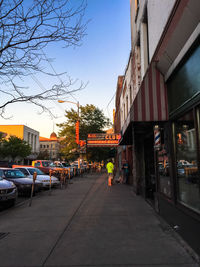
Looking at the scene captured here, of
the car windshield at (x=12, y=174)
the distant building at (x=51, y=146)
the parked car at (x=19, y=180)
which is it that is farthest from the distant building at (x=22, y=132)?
the parked car at (x=19, y=180)

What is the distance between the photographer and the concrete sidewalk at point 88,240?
11.5 ft

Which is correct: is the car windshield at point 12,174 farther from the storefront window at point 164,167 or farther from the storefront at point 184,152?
the storefront at point 184,152

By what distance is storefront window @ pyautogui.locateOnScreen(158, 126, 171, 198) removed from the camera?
18.3ft

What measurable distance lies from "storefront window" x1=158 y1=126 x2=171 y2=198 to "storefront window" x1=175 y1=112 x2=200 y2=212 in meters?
0.54

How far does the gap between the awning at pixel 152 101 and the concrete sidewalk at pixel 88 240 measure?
110 inches

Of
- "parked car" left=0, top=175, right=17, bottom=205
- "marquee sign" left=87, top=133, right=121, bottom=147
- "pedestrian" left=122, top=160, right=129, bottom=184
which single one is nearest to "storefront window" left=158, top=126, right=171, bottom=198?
"parked car" left=0, top=175, right=17, bottom=205

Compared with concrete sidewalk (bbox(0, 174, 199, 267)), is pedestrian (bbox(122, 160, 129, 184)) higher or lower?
higher

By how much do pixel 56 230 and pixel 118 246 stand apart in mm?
1733

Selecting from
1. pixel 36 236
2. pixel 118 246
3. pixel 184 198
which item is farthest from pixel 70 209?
pixel 184 198

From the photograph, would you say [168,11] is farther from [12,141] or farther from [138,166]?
[12,141]

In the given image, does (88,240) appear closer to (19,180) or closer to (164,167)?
(164,167)

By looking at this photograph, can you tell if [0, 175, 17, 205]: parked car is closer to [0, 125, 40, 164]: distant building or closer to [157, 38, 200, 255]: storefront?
[157, 38, 200, 255]: storefront

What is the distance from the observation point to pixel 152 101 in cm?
564

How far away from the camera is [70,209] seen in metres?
7.29
